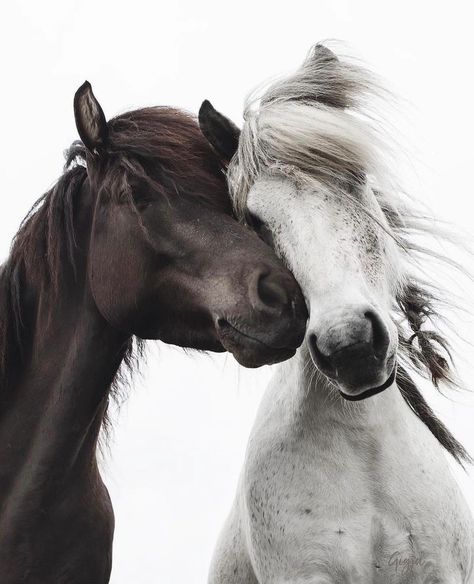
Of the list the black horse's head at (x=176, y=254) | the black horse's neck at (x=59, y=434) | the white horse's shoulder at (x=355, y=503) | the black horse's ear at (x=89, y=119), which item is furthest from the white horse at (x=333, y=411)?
the black horse's neck at (x=59, y=434)

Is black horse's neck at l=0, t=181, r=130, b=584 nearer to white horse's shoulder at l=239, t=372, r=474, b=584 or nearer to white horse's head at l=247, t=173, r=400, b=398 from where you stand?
white horse's shoulder at l=239, t=372, r=474, b=584

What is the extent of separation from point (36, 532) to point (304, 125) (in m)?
2.16

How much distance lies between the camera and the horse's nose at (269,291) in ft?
13.3

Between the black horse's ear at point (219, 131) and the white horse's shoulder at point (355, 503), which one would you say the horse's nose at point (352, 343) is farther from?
the black horse's ear at point (219, 131)

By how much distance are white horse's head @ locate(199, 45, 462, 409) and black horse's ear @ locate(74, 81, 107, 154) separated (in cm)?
47

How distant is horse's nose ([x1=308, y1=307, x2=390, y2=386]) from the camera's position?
3.71 meters

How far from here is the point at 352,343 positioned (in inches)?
146

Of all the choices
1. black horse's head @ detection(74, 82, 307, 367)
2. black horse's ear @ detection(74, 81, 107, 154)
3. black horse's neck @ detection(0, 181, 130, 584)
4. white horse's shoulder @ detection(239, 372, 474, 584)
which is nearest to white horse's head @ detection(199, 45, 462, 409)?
black horse's head @ detection(74, 82, 307, 367)

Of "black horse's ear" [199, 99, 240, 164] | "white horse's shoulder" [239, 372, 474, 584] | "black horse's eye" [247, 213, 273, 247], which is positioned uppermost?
"black horse's ear" [199, 99, 240, 164]

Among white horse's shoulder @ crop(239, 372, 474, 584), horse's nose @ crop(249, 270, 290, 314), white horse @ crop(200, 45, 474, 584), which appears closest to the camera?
horse's nose @ crop(249, 270, 290, 314)

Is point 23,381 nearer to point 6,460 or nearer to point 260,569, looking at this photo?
point 6,460

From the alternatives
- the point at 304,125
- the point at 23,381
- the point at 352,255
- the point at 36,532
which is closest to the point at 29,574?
the point at 36,532

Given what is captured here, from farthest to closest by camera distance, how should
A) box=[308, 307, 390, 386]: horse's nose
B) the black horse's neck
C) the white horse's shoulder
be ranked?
the black horse's neck, the white horse's shoulder, box=[308, 307, 390, 386]: horse's nose

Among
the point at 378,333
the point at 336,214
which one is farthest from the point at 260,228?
the point at 378,333
